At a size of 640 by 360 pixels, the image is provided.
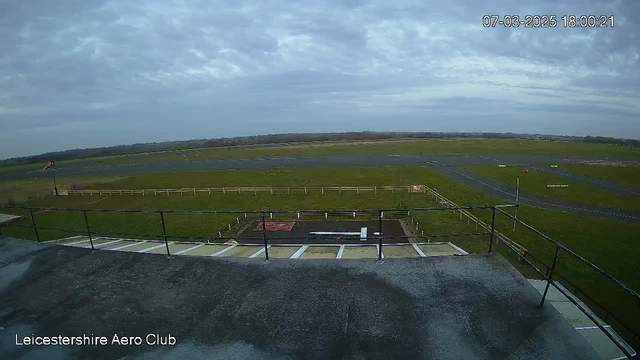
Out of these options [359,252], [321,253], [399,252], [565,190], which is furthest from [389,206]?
[565,190]

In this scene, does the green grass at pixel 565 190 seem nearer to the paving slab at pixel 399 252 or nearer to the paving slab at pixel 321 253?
the paving slab at pixel 399 252

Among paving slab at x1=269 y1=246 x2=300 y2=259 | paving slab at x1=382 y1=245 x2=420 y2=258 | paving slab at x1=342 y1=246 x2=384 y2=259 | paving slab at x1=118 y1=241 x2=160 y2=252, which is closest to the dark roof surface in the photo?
paving slab at x1=342 y1=246 x2=384 y2=259

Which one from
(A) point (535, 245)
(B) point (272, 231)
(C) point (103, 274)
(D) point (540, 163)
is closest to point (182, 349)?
(C) point (103, 274)

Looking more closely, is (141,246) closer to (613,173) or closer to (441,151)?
(613,173)

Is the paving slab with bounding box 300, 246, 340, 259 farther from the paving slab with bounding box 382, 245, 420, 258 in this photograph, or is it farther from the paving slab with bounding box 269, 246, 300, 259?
the paving slab with bounding box 382, 245, 420, 258

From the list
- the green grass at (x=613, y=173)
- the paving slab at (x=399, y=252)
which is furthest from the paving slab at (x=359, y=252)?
the green grass at (x=613, y=173)
